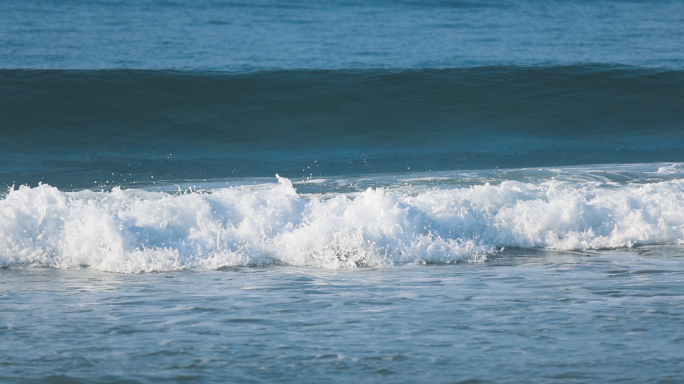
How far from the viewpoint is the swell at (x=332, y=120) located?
40.4 feet

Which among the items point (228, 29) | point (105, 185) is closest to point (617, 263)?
point (105, 185)

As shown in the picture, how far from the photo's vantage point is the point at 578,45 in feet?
71.7

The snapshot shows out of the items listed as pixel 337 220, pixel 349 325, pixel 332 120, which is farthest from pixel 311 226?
pixel 332 120

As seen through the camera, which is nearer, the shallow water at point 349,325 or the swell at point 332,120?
the shallow water at point 349,325

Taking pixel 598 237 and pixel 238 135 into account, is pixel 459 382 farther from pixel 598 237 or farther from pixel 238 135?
pixel 238 135

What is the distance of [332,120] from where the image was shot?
46.8 ft

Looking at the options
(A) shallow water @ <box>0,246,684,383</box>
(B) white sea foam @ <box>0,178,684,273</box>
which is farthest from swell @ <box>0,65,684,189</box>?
(A) shallow water @ <box>0,246,684,383</box>

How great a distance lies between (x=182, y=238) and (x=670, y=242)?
15.7 ft

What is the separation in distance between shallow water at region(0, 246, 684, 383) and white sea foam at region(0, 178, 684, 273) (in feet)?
1.21

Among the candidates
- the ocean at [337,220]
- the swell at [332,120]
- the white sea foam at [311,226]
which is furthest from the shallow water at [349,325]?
the swell at [332,120]

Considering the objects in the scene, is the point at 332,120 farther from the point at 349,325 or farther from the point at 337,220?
the point at 349,325

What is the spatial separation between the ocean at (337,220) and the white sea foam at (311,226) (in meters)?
0.03

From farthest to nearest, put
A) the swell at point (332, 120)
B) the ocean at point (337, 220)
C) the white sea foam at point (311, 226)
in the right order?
the swell at point (332, 120) → the white sea foam at point (311, 226) → the ocean at point (337, 220)

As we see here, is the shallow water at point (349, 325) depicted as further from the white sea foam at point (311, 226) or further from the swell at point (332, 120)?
the swell at point (332, 120)
